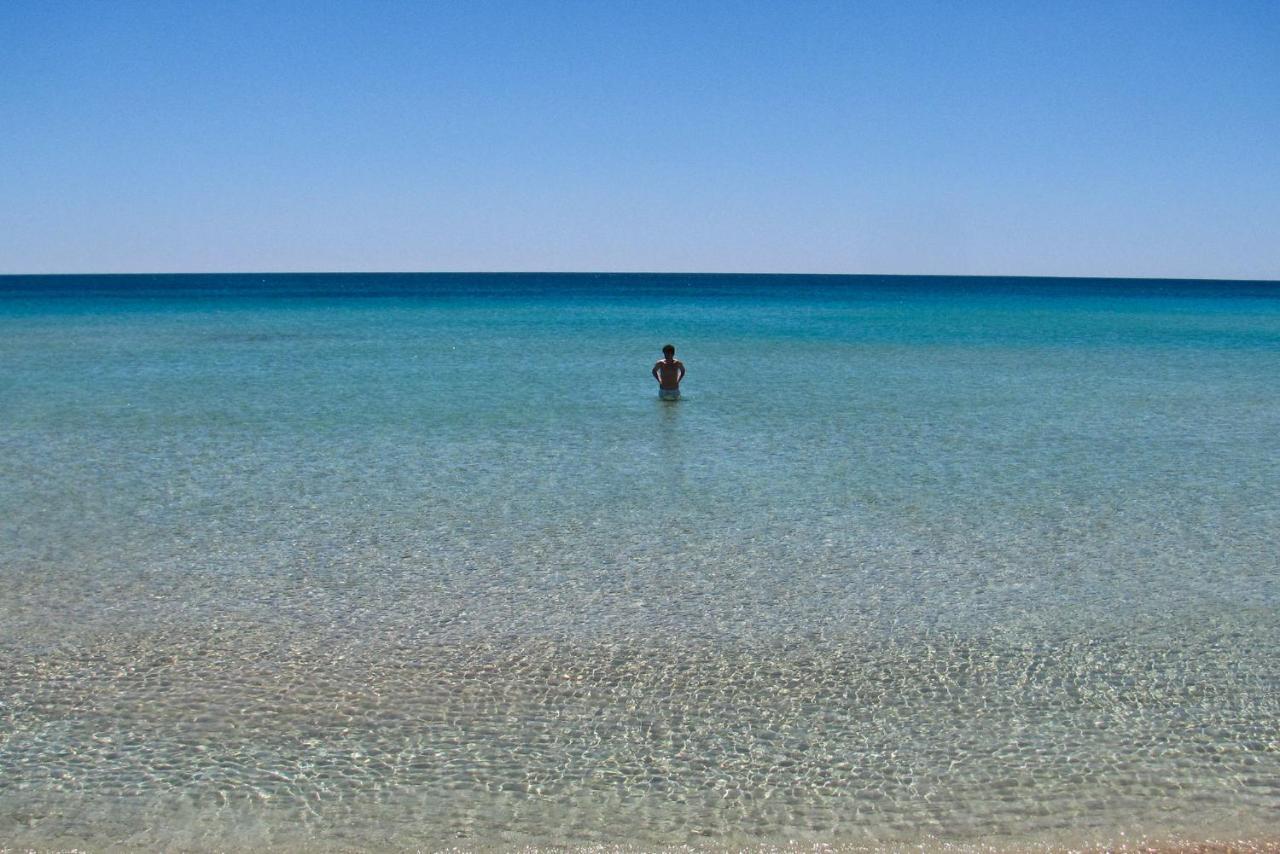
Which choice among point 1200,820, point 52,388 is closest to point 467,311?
point 52,388

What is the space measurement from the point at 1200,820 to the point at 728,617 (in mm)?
3313

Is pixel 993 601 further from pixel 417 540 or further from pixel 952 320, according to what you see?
pixel 952 320

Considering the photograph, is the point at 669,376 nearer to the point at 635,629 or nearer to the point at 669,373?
the point at 669,373

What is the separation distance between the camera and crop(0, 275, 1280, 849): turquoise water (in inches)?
200

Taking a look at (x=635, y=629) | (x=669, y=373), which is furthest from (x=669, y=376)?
(x=635, y=629)

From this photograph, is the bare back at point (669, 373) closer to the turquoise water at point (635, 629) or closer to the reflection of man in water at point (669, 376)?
the reflection of man in water at point (669, 376)

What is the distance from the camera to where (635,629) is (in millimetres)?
7328

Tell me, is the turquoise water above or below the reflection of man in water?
below

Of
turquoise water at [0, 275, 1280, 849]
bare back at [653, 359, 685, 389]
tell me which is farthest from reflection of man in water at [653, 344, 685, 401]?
turquoise water at [0, 275, 1280, 849]

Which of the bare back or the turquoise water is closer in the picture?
the turquoise water

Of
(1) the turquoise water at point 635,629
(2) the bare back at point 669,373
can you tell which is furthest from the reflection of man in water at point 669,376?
(1) the turquoise water at point 635,629

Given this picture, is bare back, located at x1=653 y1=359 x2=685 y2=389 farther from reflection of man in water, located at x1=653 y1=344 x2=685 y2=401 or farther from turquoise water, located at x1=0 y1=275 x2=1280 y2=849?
turquoise water, located at x1=0 y1=275 x2=1280 y2=849

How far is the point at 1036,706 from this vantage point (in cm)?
607

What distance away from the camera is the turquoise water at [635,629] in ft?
16.7
